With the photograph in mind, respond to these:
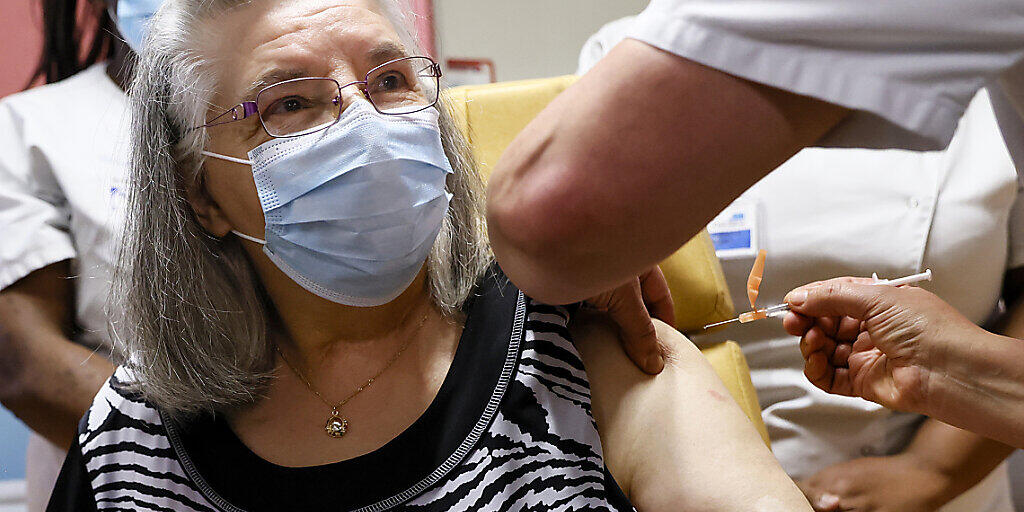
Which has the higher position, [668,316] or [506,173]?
[506,173]

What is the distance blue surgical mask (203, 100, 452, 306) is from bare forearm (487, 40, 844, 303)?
0.67 m

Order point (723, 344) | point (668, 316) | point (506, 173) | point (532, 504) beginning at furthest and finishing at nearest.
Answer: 1. point (723, 344)
2. point (668, 316)
3. point (532, 504)
4. point (506, 173)

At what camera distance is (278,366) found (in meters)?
1.50

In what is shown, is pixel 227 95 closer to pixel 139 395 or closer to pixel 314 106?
pixel 314 106

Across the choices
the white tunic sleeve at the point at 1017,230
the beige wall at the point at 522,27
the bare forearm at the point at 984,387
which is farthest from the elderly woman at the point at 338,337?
the beige wall at the point at 522,27

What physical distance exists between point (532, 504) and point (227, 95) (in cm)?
79

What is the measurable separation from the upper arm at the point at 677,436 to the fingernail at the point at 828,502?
2.43ft

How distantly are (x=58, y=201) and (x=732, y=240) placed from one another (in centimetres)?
163

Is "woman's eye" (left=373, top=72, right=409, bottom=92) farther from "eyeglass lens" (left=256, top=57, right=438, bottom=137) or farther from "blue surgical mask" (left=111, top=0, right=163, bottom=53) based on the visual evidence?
"blue surgical mask" (left=111, top=0, right=163, bottom=53)

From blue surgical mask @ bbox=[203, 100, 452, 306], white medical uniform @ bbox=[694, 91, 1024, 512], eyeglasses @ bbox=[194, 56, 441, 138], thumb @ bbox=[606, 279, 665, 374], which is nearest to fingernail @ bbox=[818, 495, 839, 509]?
white medical uniform @ bbox=[694, 91, 1024, 512]

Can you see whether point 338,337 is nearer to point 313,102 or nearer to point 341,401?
point 341,401

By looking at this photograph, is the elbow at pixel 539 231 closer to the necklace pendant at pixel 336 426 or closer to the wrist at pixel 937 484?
the necklace pendant at pixel 336 426

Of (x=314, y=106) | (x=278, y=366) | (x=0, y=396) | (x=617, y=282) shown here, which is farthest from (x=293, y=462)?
(x=0, y=396)

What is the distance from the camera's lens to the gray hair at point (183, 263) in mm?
1425
